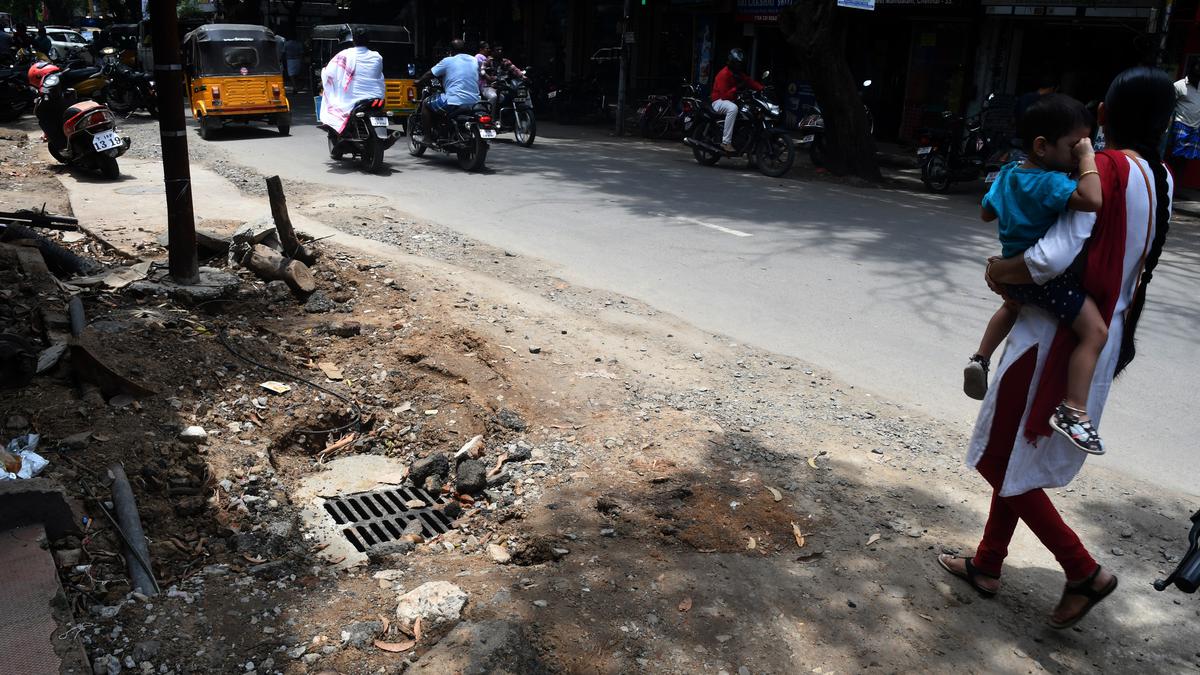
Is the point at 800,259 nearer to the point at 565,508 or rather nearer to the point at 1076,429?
the point at 565,508

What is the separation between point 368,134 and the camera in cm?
1253

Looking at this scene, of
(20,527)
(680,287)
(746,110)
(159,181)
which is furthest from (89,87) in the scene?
(20,527)

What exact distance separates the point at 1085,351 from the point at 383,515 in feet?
9.34

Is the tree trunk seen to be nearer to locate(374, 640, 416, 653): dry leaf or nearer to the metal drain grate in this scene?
the metal drain grate

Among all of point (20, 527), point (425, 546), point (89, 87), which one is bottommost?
point (425, 546)

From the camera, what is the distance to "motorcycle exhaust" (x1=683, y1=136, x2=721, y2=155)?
1435cm

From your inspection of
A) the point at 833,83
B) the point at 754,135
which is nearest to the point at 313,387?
the point at 754,135

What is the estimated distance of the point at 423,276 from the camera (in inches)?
283

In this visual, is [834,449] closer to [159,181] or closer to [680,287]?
[680,287]

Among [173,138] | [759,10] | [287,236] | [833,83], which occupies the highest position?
[759,10]

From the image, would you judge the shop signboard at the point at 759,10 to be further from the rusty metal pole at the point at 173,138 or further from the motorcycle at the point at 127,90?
the rusty metal pole at the point at 173,138

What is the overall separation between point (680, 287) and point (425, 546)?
406 cm

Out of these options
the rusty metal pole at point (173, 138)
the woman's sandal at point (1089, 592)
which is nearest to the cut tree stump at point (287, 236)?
the rusty metal pole at point (173, 138)

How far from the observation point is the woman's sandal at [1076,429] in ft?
9.18
